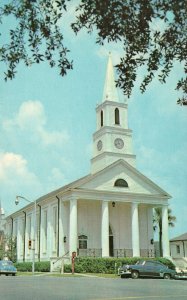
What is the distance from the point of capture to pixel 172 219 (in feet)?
227

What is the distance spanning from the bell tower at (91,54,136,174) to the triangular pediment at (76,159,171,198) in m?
2.72

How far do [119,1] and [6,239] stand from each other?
2472 inches

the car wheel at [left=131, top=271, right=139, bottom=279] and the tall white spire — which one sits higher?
the tall white spire

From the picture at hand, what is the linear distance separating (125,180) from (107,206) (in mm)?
4369

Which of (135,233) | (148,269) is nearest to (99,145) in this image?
(135,233)

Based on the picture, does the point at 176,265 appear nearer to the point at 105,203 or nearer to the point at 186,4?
the point at 105,203

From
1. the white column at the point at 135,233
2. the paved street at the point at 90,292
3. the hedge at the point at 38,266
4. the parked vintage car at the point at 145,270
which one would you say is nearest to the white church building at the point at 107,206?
the white column at the point at 135,233

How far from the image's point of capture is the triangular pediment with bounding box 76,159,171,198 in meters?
48.5

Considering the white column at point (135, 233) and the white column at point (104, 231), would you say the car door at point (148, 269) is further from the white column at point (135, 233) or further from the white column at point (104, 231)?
the white column at point (135, 233)

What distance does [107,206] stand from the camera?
4744cm

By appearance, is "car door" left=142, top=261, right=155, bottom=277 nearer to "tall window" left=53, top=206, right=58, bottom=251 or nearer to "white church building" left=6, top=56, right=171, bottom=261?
"white church building" left=6, top=56, right=171, bottom=261

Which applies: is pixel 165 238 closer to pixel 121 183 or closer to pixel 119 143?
pixel 121 183

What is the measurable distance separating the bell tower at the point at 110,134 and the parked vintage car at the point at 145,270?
66.3 feet

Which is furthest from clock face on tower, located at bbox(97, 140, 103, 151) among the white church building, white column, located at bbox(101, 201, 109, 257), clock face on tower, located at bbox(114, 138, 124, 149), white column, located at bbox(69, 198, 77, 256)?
white column, located at bbox(69, 198, 77, 256)
